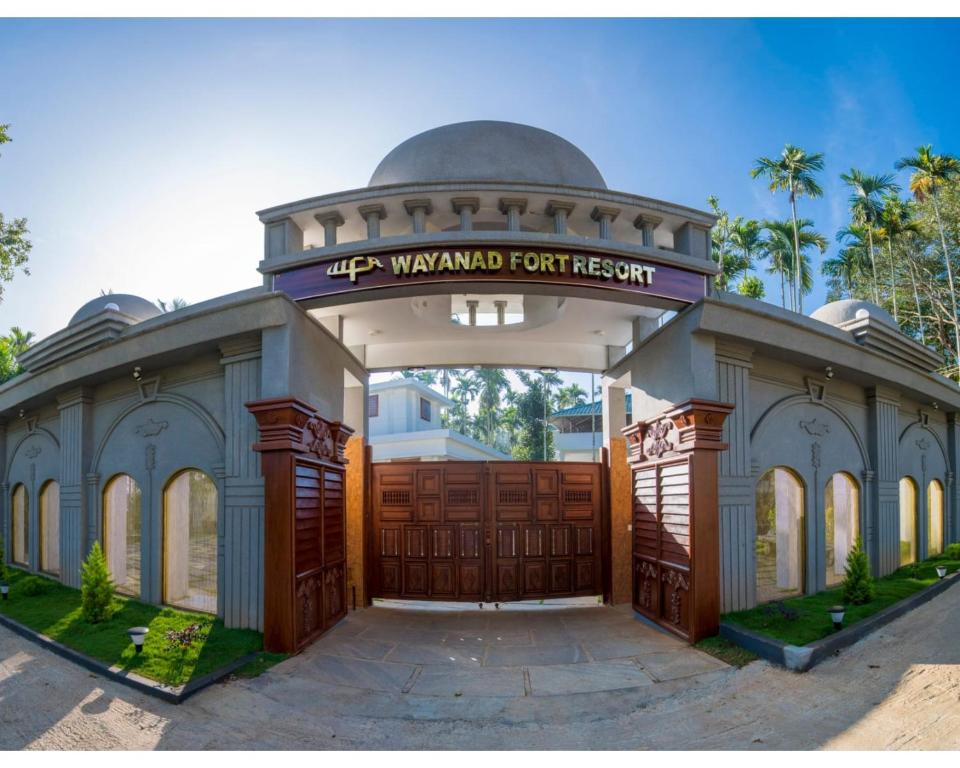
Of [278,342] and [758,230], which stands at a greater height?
[758,230]

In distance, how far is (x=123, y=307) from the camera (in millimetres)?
12953

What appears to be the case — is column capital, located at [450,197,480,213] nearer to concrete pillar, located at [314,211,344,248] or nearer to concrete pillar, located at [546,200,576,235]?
concrete pillar, located at [546,200,576,235]

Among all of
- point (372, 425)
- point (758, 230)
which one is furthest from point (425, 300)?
point (758, 230)

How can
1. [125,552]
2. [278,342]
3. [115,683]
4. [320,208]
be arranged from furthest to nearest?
[125,552] < [320,208] < [278,342] < [115,683]

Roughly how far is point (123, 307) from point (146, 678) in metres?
8.54

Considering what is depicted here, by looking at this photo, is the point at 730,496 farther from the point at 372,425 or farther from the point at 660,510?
the point at 372,425

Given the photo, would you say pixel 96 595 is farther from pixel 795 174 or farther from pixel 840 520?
pixel 795 174

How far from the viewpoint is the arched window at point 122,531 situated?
10.9 metres

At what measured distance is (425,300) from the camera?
1210 cm

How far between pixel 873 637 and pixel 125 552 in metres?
11.7

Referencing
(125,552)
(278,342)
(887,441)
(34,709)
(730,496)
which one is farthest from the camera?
(887,441)

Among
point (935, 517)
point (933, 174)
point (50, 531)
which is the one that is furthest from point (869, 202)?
point (50, 531)

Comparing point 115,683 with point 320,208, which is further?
point 320,208

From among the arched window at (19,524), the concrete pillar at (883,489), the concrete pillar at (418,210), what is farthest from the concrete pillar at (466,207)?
the arched window at (19,524)
